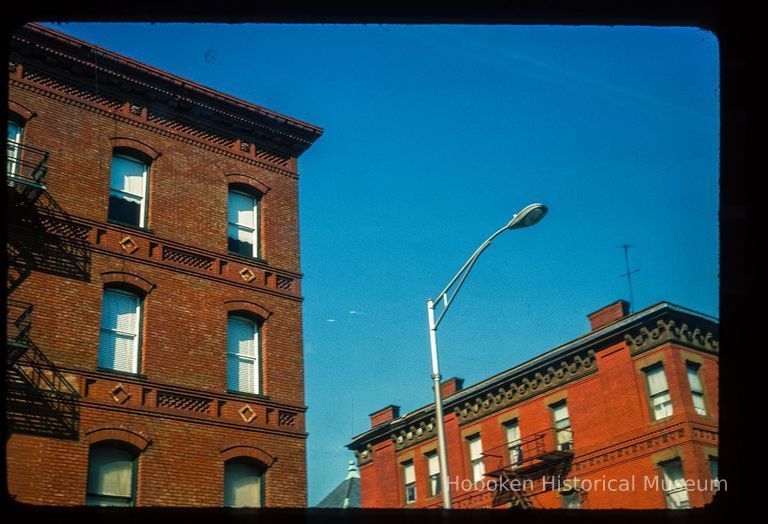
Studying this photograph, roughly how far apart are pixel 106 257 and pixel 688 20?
16728mm

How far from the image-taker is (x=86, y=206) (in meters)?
19.6

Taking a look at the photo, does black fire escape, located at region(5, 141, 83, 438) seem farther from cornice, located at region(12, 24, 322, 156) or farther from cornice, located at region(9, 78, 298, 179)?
cornice, located at region(12, 24, 322, 156)

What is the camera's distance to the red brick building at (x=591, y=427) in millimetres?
31094

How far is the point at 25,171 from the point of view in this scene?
18.9 metres

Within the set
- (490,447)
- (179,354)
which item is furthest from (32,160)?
(490,447)

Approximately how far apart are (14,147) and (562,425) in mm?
23236

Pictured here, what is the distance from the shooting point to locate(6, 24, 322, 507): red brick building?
57.0ft

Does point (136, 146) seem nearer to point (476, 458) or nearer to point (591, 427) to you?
point (591, 427)

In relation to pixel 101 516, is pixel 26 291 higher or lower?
higher

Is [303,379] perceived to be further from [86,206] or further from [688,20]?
[688,20]

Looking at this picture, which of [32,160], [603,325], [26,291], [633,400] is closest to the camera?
[26,291]

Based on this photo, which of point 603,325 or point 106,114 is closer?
point 106,114

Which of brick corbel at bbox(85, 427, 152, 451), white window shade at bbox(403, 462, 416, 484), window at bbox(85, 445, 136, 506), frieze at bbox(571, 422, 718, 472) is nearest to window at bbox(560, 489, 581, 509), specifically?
frieze at bbox(571, 422, 718, 472)

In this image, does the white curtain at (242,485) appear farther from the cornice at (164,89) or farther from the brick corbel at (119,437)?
the cornice at (164,89)
